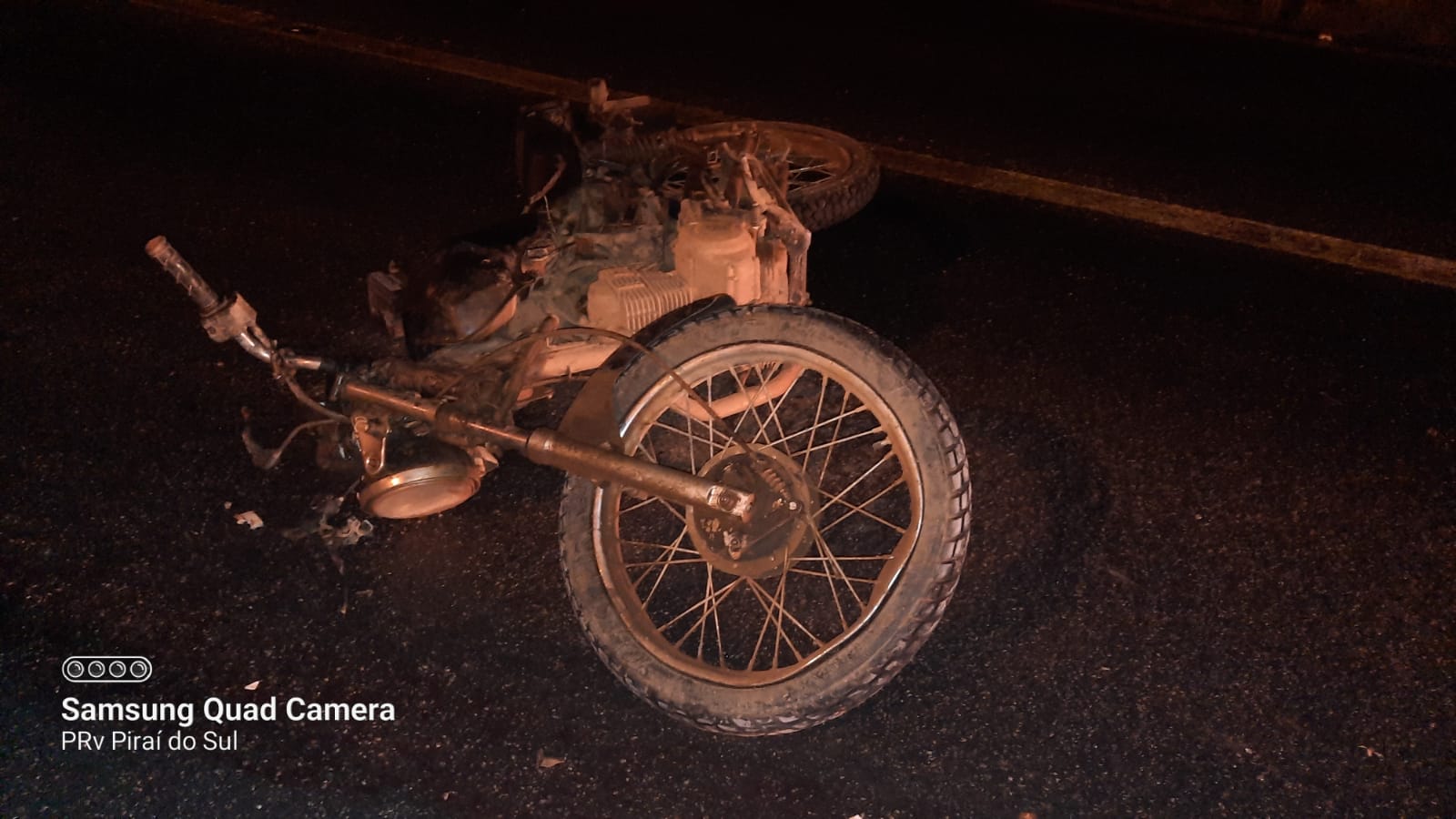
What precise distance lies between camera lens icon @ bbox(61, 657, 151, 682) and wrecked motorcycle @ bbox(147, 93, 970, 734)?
67cm

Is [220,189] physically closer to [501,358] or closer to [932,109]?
[501,358]

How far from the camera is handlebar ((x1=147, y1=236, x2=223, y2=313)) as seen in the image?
2.75 metres

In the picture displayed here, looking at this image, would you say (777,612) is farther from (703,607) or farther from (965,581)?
(965,581)

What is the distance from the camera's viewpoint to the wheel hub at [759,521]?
2.66 meters

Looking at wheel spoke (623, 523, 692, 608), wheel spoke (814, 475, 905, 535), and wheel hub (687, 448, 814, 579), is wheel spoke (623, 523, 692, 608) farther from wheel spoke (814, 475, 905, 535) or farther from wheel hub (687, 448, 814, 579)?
wheel spoke (814, 475, 905, 535)

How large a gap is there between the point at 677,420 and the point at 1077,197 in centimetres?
246

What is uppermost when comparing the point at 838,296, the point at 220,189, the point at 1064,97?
the point at 1064,97

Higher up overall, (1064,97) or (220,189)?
(1064,97)

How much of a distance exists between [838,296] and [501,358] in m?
1.65

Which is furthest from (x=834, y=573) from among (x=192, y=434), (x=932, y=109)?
(x=932, y=109)

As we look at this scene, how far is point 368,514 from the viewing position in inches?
135

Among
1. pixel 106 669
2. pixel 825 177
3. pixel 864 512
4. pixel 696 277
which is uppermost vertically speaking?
pixel 825 177

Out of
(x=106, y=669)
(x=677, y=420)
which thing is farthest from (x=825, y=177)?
(x=106, y=669)

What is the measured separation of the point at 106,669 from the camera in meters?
3.00
